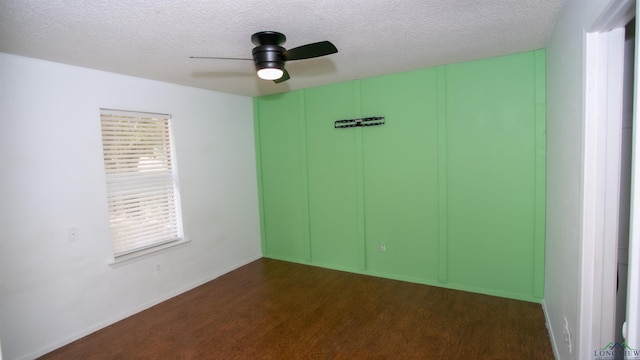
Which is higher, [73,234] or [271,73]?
[271,73]

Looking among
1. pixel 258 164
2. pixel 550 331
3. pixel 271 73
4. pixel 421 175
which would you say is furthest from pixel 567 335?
pixel 258 164

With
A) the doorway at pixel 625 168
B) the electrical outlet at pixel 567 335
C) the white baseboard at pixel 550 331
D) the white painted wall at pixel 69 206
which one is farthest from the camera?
the white painted wall at pixel 69 206

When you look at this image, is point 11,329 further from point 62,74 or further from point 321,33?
point 321,33

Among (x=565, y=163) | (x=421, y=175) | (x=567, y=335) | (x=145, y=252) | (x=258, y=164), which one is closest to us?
(x=567, y=335)

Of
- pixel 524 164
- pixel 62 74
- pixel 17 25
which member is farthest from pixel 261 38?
pixel 524 164

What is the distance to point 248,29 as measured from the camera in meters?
2.24

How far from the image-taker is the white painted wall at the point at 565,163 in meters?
1.68

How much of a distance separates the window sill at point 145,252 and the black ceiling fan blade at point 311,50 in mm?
2574

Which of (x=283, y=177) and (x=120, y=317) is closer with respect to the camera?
(x=120, y=317)

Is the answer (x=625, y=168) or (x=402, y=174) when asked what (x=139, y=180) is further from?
(x=625, y=168)

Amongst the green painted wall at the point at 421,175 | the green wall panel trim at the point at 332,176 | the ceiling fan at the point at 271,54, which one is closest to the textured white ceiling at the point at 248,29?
the ceiling fan at the point at 271,54

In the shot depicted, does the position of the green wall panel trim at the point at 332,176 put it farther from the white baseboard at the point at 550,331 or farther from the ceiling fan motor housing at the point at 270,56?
the white baseboard at the point at 550,331

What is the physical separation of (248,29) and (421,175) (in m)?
2.38

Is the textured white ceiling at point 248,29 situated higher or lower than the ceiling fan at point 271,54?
higher
